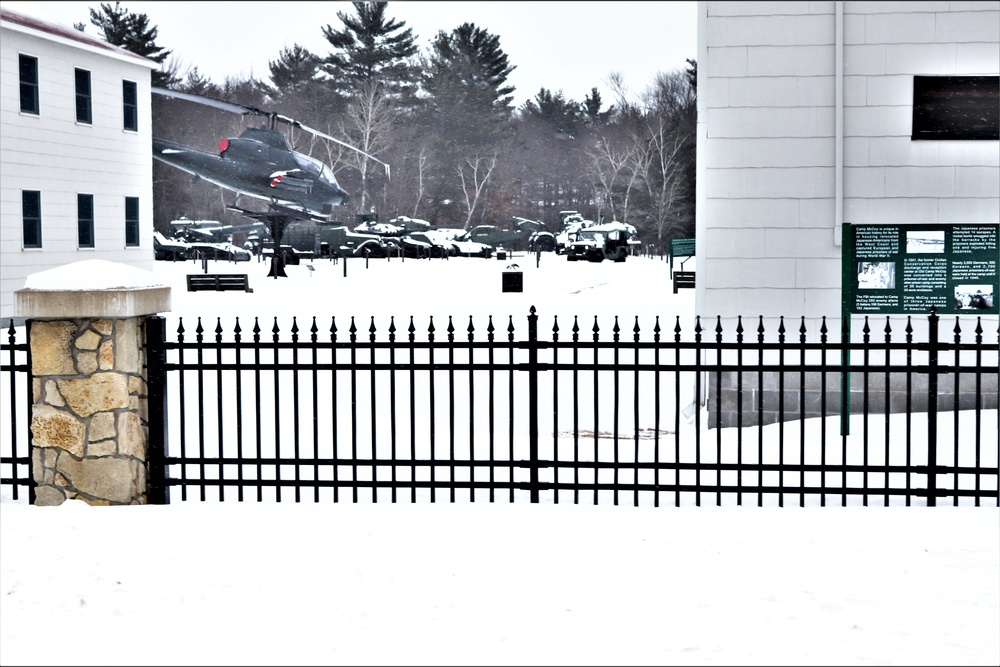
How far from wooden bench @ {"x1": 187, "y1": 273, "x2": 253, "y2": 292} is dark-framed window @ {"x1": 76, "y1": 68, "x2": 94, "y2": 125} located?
29.0ft

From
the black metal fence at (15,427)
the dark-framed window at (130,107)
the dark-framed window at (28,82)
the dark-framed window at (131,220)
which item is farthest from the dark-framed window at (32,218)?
the black metal fence at (15,427)

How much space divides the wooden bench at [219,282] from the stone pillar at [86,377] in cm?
2535

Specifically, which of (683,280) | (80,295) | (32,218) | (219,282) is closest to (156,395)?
(80,295)

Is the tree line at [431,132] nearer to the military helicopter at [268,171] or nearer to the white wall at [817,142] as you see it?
the military helicopter at [268,171]

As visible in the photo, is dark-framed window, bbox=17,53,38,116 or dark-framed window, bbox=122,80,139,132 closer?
dark-framed window, bbox=17,53,38,116

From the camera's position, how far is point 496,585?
5898 millimetres

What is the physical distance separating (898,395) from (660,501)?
4.02m

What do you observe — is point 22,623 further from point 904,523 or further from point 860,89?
point 860,89

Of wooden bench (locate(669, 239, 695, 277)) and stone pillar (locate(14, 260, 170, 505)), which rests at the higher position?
wooden bench (locate(669, 239, 695, 277))

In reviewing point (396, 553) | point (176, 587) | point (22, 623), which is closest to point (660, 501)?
point (396, 553)

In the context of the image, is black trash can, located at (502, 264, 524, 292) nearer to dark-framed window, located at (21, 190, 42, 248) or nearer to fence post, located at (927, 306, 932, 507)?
dark-framed window, located at (21, 190, 42, 248)

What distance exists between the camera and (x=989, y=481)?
28.4ft

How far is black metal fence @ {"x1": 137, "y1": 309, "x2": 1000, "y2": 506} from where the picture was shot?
294 inches

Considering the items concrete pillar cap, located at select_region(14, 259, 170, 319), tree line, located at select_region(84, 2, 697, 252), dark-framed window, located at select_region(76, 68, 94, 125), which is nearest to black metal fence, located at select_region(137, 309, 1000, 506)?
concrete pillar cap, located at select_region(14, 259, 170, 319)
